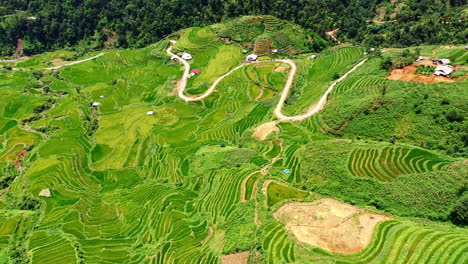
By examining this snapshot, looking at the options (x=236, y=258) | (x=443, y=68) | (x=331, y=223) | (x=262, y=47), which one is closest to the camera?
(x=236, y=258)

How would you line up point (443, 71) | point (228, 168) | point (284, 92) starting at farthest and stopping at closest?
point (284, 92) → point (443, 71) → point (228, 168)

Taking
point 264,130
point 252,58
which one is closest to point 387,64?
point 264,130

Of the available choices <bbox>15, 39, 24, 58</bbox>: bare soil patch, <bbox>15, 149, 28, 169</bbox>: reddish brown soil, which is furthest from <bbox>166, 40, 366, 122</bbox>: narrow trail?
<bbox>15, 39, 24, 58</bbox>: bare soil patch

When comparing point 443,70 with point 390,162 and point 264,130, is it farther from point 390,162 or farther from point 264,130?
point 264,130

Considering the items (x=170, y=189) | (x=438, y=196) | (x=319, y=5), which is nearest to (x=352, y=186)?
(x=438, y=196)

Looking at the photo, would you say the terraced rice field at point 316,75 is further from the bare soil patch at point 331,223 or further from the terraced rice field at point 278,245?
the terraced rice field at point 278,245
